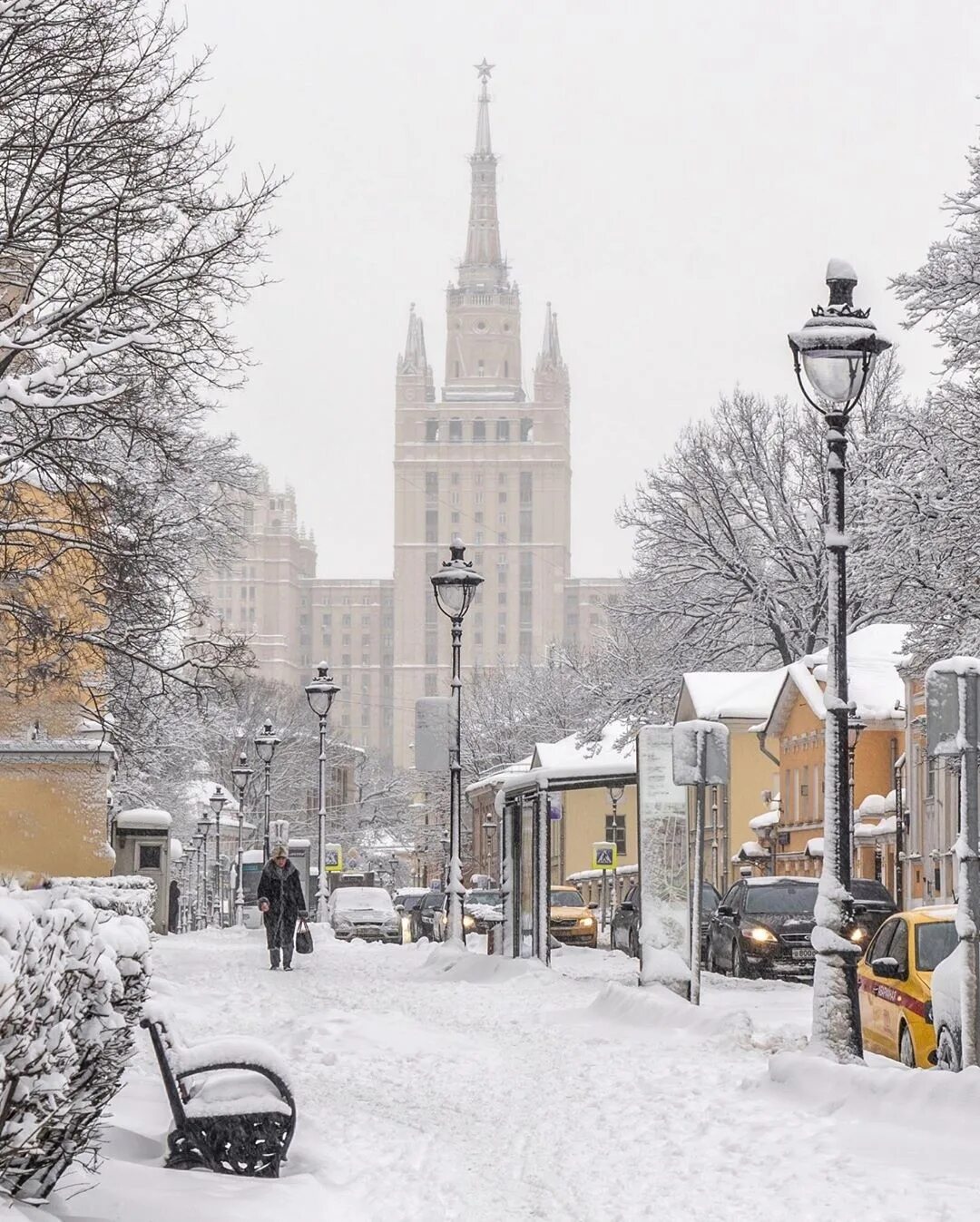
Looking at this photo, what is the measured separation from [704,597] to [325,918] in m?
14.1

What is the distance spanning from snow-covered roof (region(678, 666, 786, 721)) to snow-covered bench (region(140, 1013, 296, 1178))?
51380 mm

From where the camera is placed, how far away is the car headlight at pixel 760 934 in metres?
29.2

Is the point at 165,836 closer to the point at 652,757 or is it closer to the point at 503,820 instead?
the point at 503,820

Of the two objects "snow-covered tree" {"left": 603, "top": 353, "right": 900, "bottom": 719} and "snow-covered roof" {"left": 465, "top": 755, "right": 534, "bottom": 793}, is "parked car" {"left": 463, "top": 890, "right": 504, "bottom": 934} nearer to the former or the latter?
"snow-covered tree" {"left": 603, "top": 353, "right": 900, "bottom": 719}

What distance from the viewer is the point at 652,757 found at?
2167cm

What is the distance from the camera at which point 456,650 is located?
32656mm

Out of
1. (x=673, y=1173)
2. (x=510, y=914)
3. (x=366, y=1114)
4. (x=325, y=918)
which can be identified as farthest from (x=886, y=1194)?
(x=325, y=918)

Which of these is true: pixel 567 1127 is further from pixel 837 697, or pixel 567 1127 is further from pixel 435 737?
pixel 435 737

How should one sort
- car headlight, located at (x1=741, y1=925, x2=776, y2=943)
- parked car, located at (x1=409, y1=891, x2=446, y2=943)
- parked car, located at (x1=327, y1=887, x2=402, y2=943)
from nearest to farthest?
car headlight, located at (x1=741, y1=925, x2=776, y2=943) < parked car, located at (x1=409, y1=891, x2=446, y2=943) < parked car, located at (x1=327, y1=887, x2=402, y2=943)

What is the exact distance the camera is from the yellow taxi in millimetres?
15102

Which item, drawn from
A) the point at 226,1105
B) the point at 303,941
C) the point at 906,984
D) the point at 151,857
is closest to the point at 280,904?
Answer: the point at 303,941

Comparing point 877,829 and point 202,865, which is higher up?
point 877,829

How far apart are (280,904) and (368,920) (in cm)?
2596

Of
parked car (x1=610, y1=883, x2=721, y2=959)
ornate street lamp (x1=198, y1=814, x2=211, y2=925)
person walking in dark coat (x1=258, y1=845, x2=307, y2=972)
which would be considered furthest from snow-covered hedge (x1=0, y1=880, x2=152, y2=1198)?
ornate street lamp (x1=198, y1=814, x2=211, y2=925)
